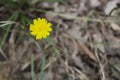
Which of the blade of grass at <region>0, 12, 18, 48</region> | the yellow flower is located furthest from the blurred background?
Result: the yellow flower

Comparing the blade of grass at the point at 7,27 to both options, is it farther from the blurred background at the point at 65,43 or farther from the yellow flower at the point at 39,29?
the yellow flower at the point at 39,29

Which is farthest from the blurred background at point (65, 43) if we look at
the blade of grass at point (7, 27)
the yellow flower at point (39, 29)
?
the yellow flower at point (39, 29)

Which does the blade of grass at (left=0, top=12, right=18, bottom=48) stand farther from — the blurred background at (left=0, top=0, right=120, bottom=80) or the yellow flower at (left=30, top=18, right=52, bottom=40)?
the yellow flower at (left=30, top=18, right=52, bottom=40)

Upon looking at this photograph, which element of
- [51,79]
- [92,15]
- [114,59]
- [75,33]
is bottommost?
[51,79]

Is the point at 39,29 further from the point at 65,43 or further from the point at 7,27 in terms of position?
the point at 65,43

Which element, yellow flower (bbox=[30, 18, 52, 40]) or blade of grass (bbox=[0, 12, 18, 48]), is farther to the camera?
blade of grass (bbox=[0, 12, 18, 48])

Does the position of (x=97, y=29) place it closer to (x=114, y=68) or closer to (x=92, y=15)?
(x=92, y=15)

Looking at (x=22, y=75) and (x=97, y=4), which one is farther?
(x=97, y=4)

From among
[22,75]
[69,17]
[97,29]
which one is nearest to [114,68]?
[97,29]

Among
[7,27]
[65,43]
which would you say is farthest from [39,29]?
[65,43]
